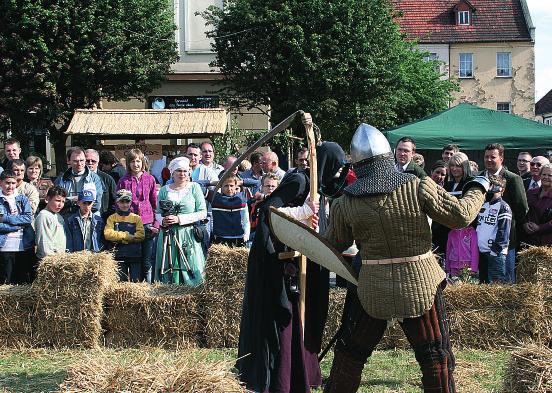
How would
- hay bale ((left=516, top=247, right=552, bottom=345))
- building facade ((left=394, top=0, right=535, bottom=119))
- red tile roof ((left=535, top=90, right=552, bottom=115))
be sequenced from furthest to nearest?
red tile roof ((left=535, top=90, right=552, bottom=115)) < building facade ((left=394, top=0, right=535, bottom=119)) < hay bale ((left=516, top=247, right=552, bottom=345))

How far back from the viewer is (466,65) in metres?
38.8

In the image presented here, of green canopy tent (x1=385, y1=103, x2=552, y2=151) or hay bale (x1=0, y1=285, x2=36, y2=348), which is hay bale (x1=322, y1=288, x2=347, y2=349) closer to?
hay bale (x1=0, y1=285, x2=36, y2=348)

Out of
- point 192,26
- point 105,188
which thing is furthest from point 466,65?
point 105,188

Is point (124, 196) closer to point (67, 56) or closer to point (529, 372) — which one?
point (529, 372)

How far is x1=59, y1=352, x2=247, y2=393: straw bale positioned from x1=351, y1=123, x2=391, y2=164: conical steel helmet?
4.26ft

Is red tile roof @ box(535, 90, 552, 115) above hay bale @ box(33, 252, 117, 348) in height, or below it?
above

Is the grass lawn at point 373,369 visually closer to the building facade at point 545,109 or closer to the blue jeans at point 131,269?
the blue jeans at point 131,269

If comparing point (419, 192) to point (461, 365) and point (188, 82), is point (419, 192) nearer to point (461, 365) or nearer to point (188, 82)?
point (461, 365)

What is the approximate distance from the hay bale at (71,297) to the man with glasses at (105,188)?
1495 mm

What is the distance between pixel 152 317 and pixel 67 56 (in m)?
13.7

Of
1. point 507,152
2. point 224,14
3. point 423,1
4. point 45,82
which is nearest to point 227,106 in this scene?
point 224,14

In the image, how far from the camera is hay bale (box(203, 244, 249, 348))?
19.8ft

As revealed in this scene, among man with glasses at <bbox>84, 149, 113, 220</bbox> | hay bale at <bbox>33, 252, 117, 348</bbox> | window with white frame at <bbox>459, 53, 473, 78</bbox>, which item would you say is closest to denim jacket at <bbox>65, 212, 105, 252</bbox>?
man with glasses at <bbox>84, 149, 113, 220</bbox>

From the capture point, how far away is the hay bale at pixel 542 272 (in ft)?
18.9
